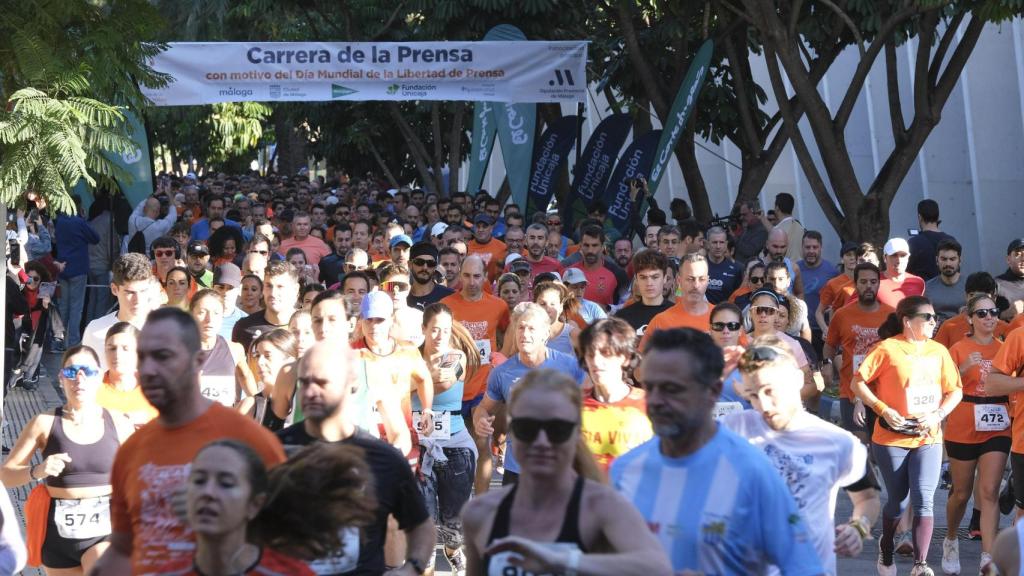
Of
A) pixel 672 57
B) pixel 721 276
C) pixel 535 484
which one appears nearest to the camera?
pixel 535 484

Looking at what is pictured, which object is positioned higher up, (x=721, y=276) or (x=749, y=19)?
(x=749, y=19)

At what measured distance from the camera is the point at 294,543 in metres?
4.29

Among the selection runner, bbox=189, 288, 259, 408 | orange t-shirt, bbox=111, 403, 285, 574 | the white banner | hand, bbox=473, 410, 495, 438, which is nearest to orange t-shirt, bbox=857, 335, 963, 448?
hand, bbox=473, 410, 495, 438

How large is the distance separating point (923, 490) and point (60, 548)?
472 cm

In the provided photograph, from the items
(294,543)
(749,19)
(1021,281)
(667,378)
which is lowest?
(294,543)

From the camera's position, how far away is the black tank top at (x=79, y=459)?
23.2 feet

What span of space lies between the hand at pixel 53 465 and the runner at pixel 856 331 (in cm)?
571

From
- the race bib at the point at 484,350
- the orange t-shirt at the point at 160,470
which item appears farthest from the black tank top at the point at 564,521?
the race bib at the point at 484,350

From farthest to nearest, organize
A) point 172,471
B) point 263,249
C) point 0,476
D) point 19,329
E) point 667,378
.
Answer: point 19,329
point 263,249
point 0,476
point 172,471
point 667,378

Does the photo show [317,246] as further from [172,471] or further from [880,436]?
[172,471]

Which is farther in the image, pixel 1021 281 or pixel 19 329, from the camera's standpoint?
pixel 19 329

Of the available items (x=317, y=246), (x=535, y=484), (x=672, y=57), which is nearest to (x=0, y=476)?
(x=535, y=484)

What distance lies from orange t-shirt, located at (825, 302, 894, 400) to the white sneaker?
188 cm

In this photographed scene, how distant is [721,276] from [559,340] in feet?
12.1
